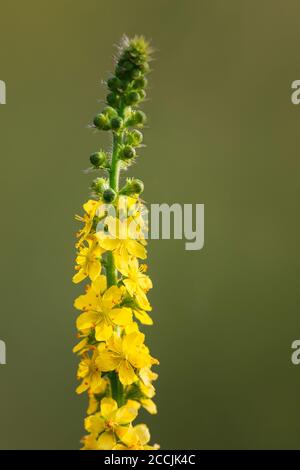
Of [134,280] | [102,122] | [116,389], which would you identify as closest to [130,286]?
[134,280]

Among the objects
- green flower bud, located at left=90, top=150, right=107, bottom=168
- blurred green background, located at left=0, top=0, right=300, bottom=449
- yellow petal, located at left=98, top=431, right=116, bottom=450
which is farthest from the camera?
blurred green background, located at left=0, top=0, right=300, bottom=449

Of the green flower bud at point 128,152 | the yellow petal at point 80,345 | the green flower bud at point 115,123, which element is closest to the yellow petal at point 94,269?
the yellow petal at point 80,345

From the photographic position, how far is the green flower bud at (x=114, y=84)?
3.22m

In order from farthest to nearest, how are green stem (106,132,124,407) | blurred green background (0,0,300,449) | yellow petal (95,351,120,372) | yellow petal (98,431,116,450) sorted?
A: 1. blurred green background (0,0,300,449)
2. green stem (106,132,124,407)
3. yellow petal (95,351,120,372)
4. yellow petal (98,431,116,450)

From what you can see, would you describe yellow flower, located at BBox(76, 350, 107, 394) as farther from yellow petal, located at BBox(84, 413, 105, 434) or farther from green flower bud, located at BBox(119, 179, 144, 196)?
green flower bud, located at BBox(119, 179, 144, 196)

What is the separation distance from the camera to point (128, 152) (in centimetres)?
315

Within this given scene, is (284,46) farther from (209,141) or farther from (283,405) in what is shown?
(283,405)

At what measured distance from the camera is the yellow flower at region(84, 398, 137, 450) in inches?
108

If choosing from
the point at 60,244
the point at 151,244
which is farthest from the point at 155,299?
the point at 60,244

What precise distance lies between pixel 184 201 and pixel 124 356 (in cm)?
716

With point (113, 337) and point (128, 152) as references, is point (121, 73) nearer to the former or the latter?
point (128, 152)

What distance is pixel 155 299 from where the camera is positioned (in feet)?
31.2

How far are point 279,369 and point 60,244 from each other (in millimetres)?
3210

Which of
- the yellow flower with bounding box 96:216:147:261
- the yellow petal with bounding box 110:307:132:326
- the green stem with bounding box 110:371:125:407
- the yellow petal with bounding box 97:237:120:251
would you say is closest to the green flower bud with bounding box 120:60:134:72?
the yellow flower with bounding box 96:216:147:261
